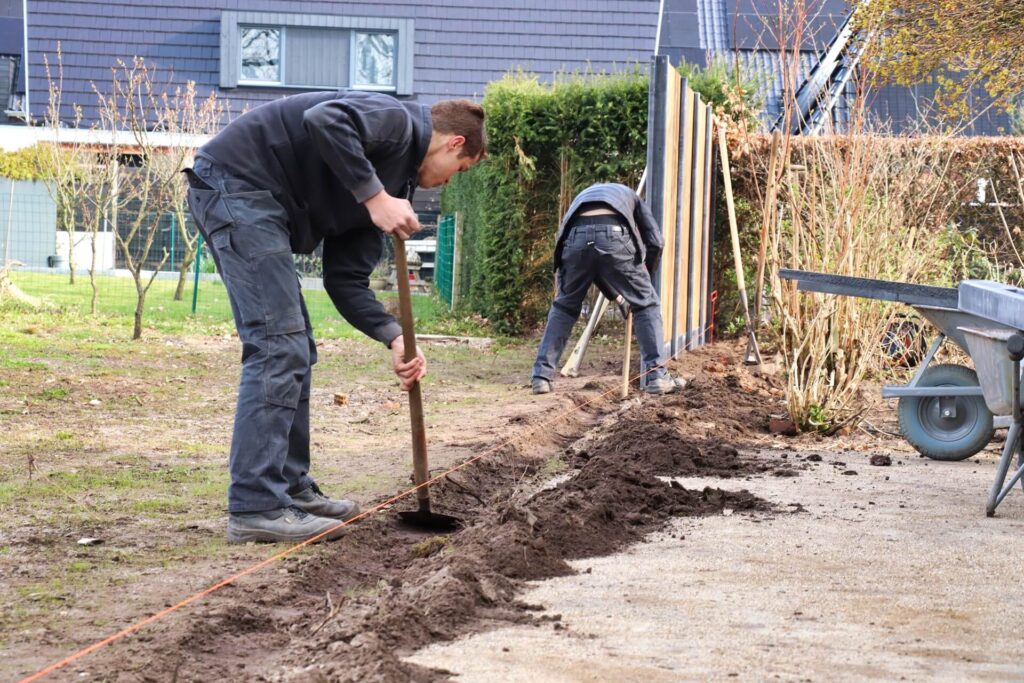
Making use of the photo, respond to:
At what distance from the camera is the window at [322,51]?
2323 centimetres

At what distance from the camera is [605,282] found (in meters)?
9.02

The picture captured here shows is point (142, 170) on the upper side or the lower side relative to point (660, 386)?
upper

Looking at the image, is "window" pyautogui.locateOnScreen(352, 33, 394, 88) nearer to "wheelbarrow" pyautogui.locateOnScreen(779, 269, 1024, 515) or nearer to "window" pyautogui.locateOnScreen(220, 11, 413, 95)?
"window" pyautogui.locateOnScreen(220, 11, 413, 95)

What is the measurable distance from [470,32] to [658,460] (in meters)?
18.8

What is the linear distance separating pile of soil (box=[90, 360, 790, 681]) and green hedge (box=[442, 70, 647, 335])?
708 cm

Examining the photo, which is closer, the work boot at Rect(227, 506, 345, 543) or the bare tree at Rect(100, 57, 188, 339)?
the work boot at Rect(227, 506, 345, 543)

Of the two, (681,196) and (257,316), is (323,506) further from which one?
(681,196)

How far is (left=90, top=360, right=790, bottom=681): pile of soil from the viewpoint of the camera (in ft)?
9.77

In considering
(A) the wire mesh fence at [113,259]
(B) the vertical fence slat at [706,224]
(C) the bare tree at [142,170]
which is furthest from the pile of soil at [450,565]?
(A) the wire mesh fence at [113,259]

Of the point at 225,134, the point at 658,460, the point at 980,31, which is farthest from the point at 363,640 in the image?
the point at 980,31

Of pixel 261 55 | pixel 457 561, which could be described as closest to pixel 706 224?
pixel 457 561

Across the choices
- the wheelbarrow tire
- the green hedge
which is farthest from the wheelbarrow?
the green hedge

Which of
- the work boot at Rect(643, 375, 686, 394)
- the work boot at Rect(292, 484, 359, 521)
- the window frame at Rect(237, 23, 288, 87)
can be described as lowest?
the work boot at Rect(643, 375, 686, 394)

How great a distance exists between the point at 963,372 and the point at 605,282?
2988 millimetres
